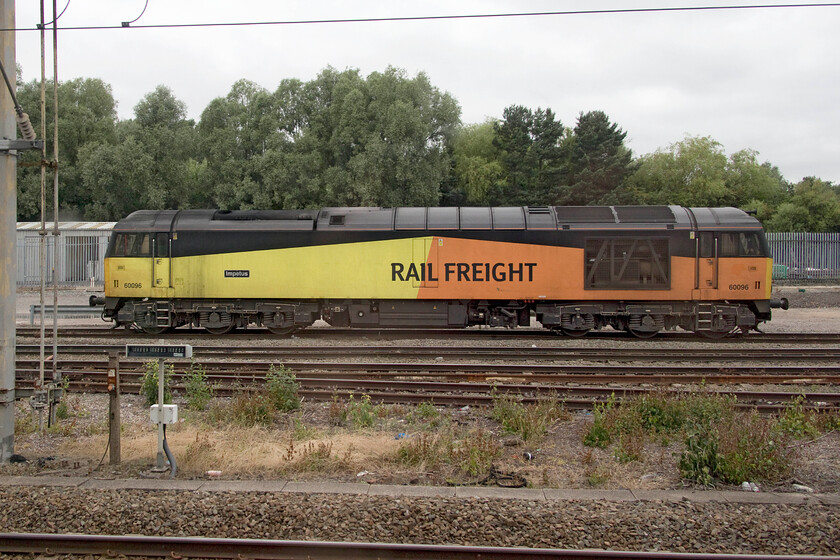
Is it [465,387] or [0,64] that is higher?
[0,64]

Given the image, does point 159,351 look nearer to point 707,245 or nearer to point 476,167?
point 707,245

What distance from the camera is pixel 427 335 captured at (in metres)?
18.7

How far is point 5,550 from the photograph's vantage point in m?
5.61

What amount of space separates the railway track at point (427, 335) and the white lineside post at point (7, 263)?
9.95 meters

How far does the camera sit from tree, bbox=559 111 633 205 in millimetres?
45219

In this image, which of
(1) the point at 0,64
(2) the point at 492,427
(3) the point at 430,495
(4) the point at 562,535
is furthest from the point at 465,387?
(1) the point at 0,64

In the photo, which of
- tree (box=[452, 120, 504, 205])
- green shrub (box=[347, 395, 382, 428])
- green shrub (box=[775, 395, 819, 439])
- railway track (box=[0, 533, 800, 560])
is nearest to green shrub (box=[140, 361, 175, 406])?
green shrub (box=[347, 395, 382, 428])

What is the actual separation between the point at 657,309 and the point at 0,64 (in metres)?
15.6

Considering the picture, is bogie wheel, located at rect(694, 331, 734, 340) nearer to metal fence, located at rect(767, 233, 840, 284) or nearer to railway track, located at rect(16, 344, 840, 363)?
railway track, located at rect(16, 344, 840, 363)

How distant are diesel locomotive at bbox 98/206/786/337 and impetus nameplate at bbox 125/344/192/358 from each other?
10674mm

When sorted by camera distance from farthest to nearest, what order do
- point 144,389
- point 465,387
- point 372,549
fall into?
point 465,387 → point 144,389 → point 372,549

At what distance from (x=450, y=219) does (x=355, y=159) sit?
20.6m

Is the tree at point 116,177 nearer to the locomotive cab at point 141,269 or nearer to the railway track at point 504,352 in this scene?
the locomotive cab at point 141,269

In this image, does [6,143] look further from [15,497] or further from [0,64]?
[15,497]
